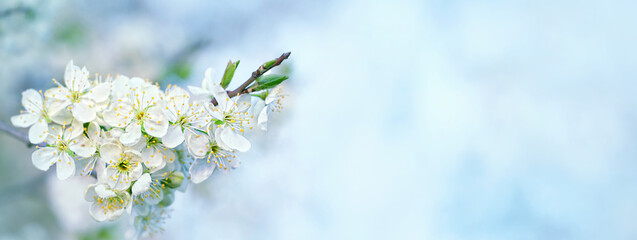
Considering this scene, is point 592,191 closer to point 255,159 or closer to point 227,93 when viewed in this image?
point 255,159

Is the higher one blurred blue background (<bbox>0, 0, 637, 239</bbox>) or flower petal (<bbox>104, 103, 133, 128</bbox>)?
flower petal (<bbox>104, 103, 133, 128</bbox>)

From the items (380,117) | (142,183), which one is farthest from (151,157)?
(380,117)

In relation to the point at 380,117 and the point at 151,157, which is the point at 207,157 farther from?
the point at 380,117

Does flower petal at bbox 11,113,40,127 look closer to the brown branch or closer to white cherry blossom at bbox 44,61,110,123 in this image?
white cherry blossom at bbox 44,61,110,123

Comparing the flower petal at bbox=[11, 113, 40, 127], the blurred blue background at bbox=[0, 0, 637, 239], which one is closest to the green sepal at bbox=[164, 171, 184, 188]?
the flower petal at bbox=[11, 113, 40, 127]

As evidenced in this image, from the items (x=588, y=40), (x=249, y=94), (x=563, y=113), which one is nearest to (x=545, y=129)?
(x=563, y=113)
